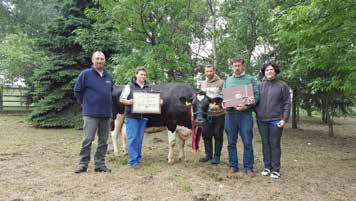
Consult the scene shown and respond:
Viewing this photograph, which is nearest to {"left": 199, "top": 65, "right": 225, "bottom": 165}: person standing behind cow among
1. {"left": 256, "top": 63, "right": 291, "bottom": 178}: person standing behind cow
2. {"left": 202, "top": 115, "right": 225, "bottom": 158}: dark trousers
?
{"left": 202, "top": 115, "right": 225, "bottom": 158}: dark trousers

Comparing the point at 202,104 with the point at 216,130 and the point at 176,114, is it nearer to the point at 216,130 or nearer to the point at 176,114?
the point at 216,130

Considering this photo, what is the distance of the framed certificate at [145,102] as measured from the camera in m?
6.73

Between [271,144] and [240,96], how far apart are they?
92cm

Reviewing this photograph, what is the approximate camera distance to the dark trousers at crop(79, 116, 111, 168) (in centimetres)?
617

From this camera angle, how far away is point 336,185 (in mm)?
5797

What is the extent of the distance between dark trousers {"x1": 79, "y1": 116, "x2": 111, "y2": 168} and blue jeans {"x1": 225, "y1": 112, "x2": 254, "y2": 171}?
2102 mm

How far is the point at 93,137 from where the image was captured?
6.25 metres

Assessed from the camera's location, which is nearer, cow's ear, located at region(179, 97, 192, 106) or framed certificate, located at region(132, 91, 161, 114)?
framed certificate, located at region(132, 91, 161, 114)

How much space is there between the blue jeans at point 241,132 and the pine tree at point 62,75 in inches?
333

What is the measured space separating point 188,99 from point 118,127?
81.1 inches

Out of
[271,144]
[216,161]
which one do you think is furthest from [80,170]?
[271,144]

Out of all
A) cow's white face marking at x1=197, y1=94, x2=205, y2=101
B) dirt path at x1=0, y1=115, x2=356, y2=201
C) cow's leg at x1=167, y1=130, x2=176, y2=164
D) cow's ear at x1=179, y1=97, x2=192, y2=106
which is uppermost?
cow's white face marking at x1=197, y1=94, x2=205, y2=101

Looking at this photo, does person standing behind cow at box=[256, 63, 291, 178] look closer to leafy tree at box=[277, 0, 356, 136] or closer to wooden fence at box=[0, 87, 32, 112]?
leafy tree at box=[277, 0, 356, 136]

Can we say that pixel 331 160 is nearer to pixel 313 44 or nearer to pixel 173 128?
pixel 313 44
